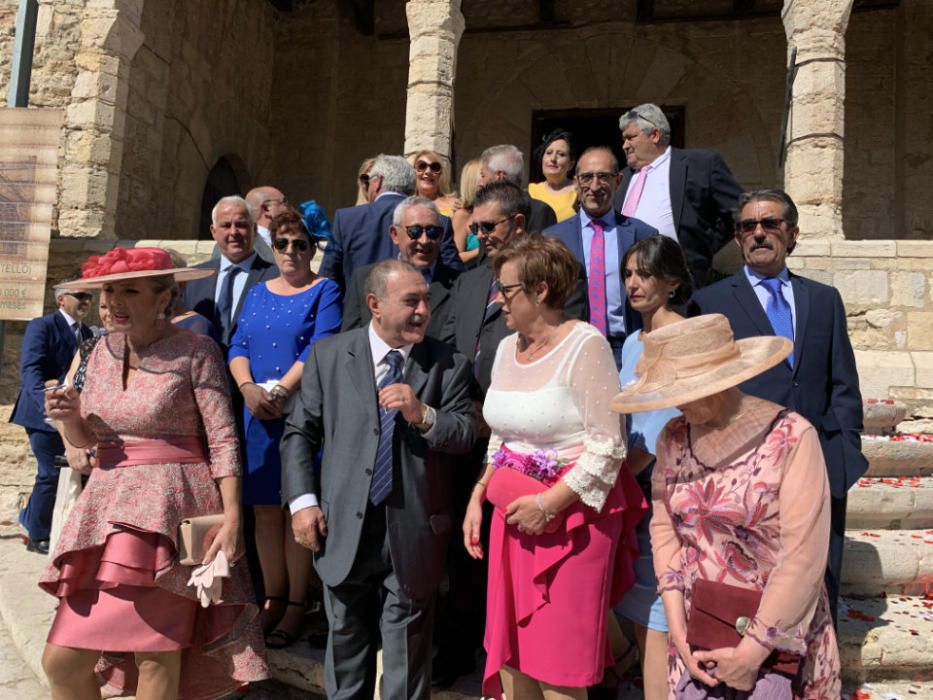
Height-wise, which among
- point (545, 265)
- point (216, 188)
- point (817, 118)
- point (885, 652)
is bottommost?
point (885, 652)

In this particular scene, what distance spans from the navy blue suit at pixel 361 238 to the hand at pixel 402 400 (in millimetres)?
1424

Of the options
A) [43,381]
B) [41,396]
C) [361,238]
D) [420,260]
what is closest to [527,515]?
[420,260]

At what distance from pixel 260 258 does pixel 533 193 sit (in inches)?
67.9

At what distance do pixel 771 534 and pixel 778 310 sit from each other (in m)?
1.33

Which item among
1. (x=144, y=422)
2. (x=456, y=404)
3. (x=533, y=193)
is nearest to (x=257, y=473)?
(x=144, y=422)

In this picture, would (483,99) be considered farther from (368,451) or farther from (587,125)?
(368,451)

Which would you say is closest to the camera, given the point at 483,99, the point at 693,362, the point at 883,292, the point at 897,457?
the point at 693,362

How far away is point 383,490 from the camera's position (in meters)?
2.56

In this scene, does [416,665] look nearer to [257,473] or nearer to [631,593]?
[631,593]

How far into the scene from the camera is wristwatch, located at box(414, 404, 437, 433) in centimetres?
250

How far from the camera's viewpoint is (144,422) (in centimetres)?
258

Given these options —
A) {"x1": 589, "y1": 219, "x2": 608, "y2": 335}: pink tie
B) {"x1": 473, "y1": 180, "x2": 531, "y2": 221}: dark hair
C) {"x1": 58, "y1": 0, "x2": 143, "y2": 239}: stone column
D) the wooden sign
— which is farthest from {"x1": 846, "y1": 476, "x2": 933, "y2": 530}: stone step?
{"x1": 58, "y1": 0, "x2": 143, "y2": 239}: stone column

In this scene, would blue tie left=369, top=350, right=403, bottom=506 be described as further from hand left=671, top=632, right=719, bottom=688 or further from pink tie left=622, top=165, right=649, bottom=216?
pink tie left=622, top=165, right=649, bottom=216

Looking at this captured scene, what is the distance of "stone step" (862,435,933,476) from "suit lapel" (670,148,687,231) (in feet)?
5.74
